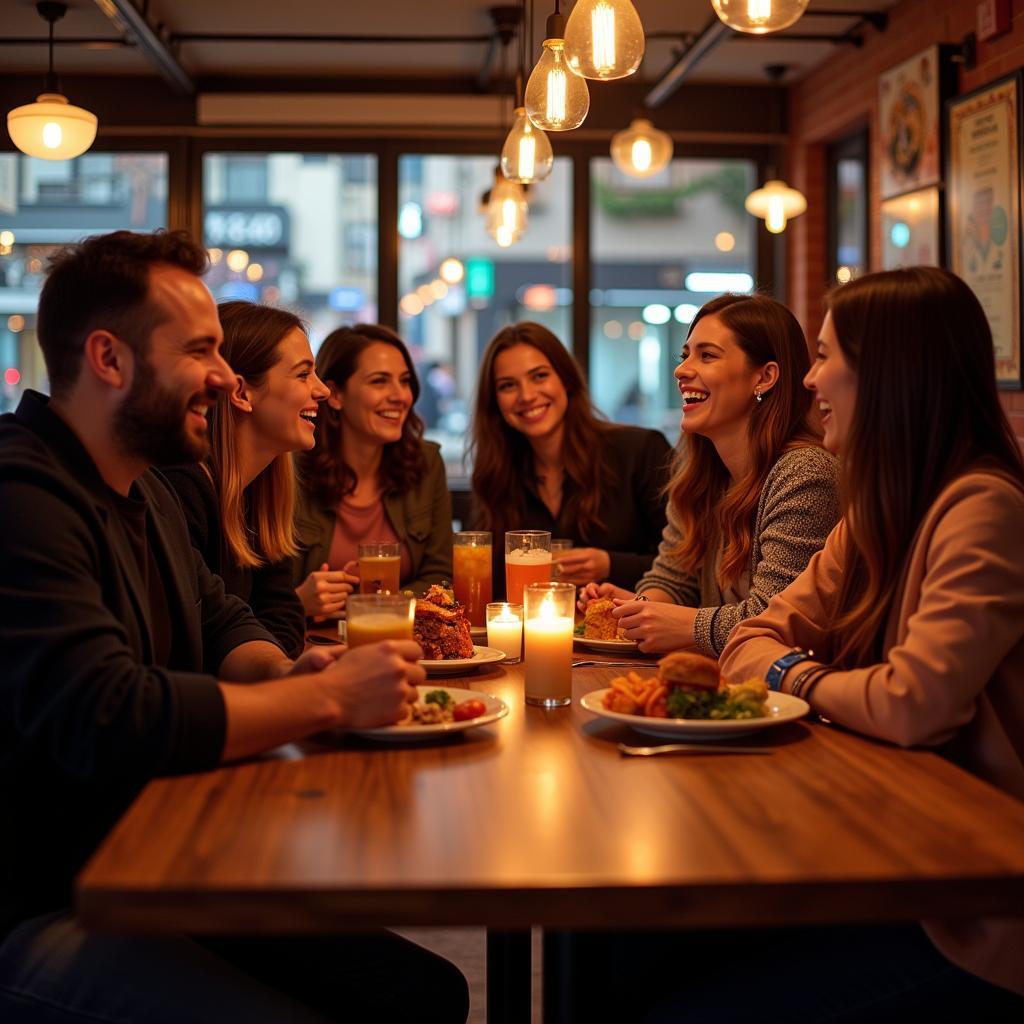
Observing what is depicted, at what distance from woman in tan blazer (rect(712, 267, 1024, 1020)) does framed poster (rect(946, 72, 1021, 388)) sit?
314 centimetres

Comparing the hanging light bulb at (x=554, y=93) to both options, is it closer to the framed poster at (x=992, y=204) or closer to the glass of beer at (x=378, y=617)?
the glass of beer at (x=378, y=617)

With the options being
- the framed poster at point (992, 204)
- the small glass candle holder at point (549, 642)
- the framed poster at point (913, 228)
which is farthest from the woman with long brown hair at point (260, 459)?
the framed poster at point (913, 228)

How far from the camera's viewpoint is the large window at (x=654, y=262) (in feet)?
25.3

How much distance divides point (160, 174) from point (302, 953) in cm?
643

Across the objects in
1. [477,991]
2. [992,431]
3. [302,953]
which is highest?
[992,431]

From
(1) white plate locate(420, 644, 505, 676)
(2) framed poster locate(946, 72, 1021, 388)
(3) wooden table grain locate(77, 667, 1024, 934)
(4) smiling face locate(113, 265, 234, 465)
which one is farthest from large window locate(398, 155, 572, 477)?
(3) wooden table grain locate(77, 667, 1024, 934)

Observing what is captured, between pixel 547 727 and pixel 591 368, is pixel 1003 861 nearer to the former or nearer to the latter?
pixel 547 727

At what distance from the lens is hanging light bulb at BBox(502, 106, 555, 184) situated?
Answer: 2.91 metres

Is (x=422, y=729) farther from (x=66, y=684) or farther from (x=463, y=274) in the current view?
(x=463, y=274)

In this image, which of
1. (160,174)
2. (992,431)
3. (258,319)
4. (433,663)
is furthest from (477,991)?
(160,174)

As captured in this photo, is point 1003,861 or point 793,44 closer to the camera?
point 1003,861

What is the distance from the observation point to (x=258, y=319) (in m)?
2.85

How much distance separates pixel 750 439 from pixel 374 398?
1259mm

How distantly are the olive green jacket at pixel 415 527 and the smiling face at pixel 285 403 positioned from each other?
0.59 meters
